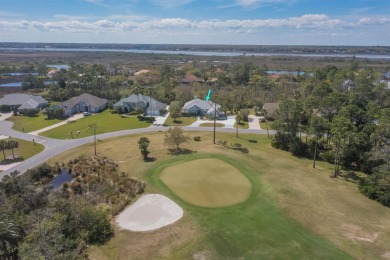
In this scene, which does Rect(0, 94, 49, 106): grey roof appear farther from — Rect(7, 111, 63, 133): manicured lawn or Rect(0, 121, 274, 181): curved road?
Rect(0, 121, 274, 181): curved road

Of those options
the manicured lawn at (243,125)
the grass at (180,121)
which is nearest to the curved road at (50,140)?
the manicured lawn at (243,125)

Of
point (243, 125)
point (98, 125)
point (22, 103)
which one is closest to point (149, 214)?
point (98, 125)

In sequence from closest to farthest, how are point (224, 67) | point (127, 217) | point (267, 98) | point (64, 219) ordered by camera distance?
point (64, 219) < point (127, 217) < point (267, 98) < point (224, 67)

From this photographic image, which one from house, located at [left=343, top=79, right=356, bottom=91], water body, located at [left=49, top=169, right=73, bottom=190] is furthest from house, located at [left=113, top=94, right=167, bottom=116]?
house, located at [left=343, top=79, right=356, bottom=91]

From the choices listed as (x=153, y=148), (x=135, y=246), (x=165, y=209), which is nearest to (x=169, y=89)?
(x=153, y=148)

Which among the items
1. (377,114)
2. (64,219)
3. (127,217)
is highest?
Answer: (377,114)

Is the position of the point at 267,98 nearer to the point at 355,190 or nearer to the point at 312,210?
the point at 355,190

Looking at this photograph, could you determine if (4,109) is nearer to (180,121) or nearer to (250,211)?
(180,121)

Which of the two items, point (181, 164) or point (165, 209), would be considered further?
point (181, 164)
